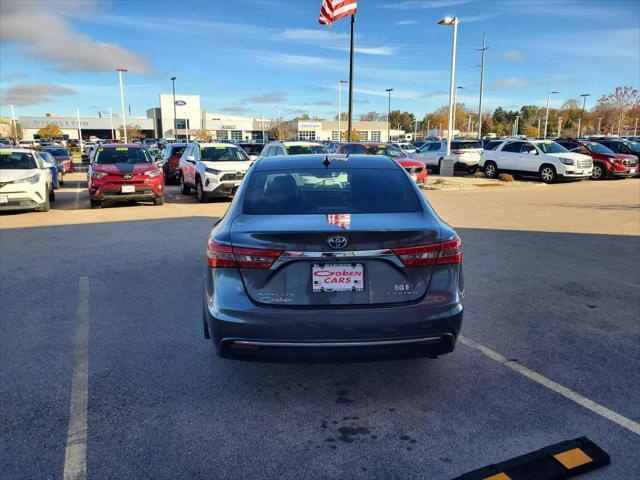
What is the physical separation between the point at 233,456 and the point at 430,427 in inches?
48.3

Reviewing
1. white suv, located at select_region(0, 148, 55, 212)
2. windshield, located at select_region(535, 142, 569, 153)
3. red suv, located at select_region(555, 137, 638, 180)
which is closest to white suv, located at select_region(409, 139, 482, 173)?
windshield, located at select_region(535, 142, 569, 153)

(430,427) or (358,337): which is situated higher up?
(358,337)

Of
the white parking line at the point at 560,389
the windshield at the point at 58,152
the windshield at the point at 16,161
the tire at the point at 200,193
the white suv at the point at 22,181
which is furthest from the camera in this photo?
the windshield at the point at 58,152

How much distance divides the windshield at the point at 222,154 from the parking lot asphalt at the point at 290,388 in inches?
358

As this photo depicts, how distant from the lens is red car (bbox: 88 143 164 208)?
44.3 feet

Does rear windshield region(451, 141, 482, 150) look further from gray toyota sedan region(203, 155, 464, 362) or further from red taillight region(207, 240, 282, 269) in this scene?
red taillight region(207, 240, 282, 269)

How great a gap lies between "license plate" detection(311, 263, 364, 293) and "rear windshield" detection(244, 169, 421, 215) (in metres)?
0.56

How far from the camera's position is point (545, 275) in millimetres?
6773

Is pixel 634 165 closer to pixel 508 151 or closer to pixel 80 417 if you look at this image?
pixel 508 151

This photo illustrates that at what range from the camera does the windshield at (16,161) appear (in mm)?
12609

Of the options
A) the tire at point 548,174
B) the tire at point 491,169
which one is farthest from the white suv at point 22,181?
the tire at point 548,174

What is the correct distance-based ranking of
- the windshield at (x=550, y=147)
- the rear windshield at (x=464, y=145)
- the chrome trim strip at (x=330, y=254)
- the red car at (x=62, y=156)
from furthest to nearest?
1. the red car at (x=62, y=156)
2. the rear windshield at (x=464, y=145)
3. the windshield at (x=550, y=147)
4. the chrome trim strip at (x=330, y=254)

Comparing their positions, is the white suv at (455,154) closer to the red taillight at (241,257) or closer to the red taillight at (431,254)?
the red taillight at (431,254)

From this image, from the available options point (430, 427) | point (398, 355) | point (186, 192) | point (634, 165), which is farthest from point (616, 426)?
point (634, 165)
